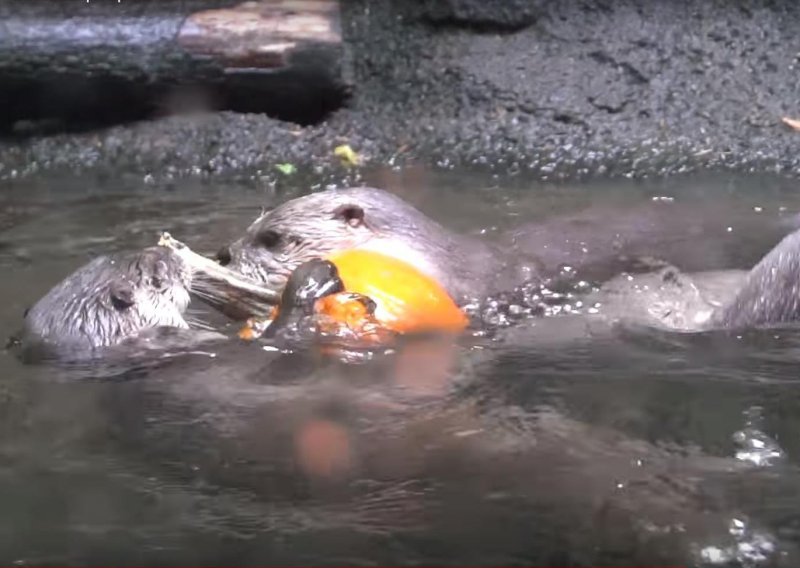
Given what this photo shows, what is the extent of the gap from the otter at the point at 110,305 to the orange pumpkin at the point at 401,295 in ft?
1.41

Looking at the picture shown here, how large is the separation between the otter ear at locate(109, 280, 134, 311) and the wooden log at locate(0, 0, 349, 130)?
8.53 ft

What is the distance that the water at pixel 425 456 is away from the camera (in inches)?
82.4

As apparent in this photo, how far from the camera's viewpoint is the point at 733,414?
8.49 feet

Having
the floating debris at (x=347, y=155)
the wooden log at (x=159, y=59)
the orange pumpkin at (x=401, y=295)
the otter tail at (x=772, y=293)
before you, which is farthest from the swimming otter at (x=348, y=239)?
the wooden log at (x=159, y=59)

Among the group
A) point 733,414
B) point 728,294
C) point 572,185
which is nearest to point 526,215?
point 572,185

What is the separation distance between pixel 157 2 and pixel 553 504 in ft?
13.8

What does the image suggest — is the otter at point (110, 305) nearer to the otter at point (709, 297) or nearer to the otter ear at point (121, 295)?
the otter ear at point (121, 295)

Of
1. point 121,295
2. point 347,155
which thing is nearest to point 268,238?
point 121,295

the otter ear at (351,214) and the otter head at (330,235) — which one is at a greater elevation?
the otter ear at (351,214)

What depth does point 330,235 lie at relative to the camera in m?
3.83

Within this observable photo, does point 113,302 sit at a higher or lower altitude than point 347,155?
higher

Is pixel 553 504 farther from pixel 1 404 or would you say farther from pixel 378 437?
pixel 1 404

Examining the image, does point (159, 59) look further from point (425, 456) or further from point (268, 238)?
point (425, 456)

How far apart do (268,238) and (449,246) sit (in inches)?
21.0
